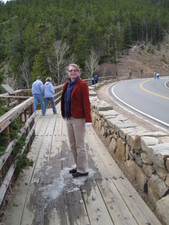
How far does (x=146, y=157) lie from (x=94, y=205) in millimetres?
1038

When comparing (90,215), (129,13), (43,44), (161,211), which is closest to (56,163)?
(90,215)

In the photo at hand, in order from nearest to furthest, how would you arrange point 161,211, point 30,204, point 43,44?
point 161,211
point 30,204
point 43,44

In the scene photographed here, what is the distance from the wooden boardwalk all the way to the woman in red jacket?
0.37 meters

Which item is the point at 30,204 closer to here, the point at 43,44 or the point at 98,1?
the point at 43,44

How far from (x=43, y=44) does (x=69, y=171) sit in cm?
4559

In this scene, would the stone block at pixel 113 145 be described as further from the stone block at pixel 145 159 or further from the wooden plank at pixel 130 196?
the stone block at pixel 145 159

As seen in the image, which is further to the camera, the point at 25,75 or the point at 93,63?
the point at 25,75

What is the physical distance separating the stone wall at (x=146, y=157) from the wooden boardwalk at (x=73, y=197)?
0.19m

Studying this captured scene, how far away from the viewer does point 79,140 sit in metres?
4.31

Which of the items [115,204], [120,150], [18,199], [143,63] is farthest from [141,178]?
[143,63]

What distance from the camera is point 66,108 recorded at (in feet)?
14.1

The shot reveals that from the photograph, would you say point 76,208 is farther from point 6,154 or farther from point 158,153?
point 158,153

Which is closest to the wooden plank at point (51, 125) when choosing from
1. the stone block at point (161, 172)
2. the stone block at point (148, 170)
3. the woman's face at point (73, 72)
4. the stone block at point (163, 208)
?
the woman's face at point (73, 72)

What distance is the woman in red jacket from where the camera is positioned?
4156 mm
